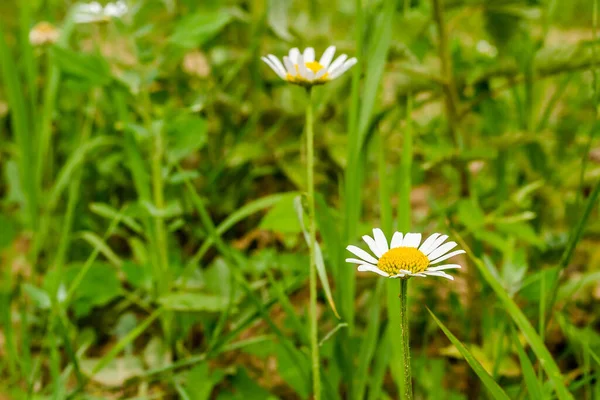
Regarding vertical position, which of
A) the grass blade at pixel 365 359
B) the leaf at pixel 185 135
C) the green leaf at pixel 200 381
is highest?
the leaf at pixel 185 135

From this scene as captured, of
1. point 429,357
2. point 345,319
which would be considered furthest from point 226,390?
point 429,357

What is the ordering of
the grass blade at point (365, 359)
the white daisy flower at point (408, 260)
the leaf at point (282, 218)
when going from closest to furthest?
1. the white daisy flower at point (408, 260)
2. the grass blade at point (365, 359)
3. the leaf at point (282, 218)

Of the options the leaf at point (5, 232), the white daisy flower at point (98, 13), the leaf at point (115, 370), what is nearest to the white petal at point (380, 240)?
the leaf at point (115, 370)

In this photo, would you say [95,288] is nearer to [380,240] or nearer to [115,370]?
[115,370]

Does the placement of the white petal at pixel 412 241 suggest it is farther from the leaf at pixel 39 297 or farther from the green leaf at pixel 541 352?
the leaf at pixel 39 297

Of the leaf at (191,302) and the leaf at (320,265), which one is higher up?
the leaf at (320,265)

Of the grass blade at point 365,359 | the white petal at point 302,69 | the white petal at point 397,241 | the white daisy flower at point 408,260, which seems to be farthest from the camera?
the grass blade at point 365,359

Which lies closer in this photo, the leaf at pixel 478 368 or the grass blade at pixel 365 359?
the leaf at pixel 478 368
